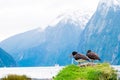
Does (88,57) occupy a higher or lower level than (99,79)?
higher

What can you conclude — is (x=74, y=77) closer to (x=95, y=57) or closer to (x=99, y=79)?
(x=99, y=79)

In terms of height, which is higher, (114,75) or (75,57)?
(75,57)

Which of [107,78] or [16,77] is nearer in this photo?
[107,78]

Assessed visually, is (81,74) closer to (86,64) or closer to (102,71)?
(102,71)

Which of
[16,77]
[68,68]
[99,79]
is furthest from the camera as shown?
[16,77]

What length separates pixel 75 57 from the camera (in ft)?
63.3

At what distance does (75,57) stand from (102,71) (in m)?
4.13

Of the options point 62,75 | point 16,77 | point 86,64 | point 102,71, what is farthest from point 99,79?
point 16,77

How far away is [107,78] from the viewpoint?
15227 mm

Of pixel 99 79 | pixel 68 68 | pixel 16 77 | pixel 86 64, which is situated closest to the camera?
pixel 99 79

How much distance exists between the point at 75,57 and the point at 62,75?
372 cm

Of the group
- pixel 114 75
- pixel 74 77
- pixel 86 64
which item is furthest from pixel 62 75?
pixel 86 64

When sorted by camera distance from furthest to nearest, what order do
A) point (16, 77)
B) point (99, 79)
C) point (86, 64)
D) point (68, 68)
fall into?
1. point (16, 77)
2. point (86, 64)
3. point (68, 68)
4. point (99, 79)

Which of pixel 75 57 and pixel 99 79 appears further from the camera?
pixel 75 57
